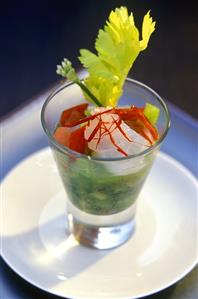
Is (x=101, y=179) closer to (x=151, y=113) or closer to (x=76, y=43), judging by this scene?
(x=151, y=113)

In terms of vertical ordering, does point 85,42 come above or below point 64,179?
below

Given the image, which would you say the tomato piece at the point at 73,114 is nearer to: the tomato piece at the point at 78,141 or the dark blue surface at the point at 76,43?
the tomato piece at the point at 78,141

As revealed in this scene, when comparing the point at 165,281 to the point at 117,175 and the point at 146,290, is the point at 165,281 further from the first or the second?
the point at 117,175

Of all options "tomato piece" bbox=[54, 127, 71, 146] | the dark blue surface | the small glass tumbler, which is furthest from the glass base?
the dark blue surface

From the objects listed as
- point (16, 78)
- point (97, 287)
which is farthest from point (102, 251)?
point (16, 78)

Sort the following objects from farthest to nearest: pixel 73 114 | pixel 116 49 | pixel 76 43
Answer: pixel 76 43 < pixel 73 114 < pixel 116 49

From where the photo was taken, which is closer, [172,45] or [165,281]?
[165,281]

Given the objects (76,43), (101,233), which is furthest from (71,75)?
(76,43)
